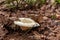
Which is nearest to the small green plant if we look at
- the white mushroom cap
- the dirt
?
the dirt

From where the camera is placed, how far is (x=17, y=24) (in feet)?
10.1

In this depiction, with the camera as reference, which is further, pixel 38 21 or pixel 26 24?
pixel 38 21

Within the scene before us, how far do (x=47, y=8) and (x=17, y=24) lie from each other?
1.01 metres

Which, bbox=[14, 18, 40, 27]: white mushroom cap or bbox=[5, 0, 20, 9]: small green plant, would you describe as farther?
bbox=[5, 0, 20, 9]: small green plant

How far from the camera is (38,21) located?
133 inches

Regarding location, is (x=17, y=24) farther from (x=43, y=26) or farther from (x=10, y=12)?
(x=10, y=12)

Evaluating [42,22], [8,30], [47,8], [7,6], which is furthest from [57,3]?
[8,30]

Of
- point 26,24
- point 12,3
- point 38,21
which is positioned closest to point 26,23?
point 26,24

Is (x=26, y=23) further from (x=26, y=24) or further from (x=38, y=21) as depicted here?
(x=38, y=21)

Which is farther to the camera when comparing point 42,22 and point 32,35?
point 42,22

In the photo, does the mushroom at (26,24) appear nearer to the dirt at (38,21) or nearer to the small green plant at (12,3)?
the dirt at (38,21)

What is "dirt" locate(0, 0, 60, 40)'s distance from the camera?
3078mm

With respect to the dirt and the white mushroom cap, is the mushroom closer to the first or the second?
the white mushroom cap

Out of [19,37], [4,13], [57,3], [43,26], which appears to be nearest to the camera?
[19,37]
